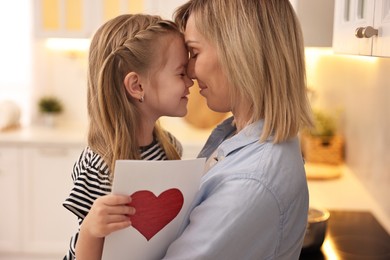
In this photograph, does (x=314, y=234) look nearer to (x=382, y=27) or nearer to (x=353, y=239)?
(x=353, y=239)

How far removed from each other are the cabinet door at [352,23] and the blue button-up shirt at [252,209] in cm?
34

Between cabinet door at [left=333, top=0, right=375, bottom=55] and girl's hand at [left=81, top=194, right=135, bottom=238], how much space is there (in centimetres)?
62

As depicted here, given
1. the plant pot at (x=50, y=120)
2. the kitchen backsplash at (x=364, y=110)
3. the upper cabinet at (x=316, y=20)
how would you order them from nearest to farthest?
the upper cabinet at (x=316, y=20), the kitchen backsplash at (x=364, y=110), the plant pot at (x=50, y=120)

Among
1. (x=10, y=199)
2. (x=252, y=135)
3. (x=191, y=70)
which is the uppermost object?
(x=191, y=70)

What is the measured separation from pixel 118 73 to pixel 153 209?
0.41m

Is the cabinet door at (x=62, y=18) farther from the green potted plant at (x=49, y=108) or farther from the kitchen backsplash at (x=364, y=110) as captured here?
the kitchen backsplash at (x=364, y=110)

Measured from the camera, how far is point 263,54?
107 cm

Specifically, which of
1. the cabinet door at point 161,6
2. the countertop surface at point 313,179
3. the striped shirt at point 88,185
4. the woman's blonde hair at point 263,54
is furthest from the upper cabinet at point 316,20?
the cabinet door at point 161,6

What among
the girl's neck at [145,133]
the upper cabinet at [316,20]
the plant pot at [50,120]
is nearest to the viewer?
the girl's neck at [145,133]

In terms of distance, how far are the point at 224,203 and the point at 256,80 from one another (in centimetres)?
24

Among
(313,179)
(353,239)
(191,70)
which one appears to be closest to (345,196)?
(313,179)

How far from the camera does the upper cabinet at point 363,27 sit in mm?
A: 1110

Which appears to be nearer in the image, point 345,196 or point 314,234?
point 314,234

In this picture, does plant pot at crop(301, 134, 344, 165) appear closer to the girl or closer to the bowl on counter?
the bowl on counter
